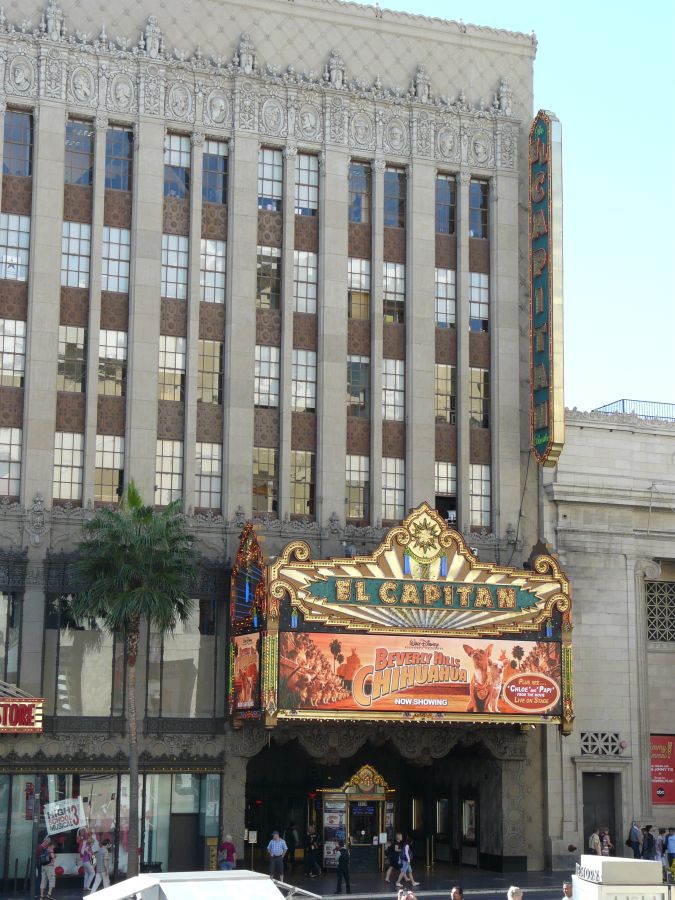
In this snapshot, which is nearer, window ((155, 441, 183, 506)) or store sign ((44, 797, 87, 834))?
store sign ((44, 797, 87, 834))

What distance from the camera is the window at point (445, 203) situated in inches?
2254

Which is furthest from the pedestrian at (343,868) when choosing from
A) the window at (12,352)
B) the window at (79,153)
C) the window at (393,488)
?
the window at (79,153)

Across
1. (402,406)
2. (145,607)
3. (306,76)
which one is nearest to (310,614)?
(145,607)

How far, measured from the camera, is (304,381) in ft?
178

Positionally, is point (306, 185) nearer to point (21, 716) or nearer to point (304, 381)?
point (304, 381)

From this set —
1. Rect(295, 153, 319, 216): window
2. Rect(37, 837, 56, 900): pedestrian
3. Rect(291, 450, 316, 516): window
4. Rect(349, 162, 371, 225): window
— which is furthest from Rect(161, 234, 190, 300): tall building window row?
Rect(37, 837, 56, 900): pedestrian

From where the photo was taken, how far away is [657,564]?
2265 inches

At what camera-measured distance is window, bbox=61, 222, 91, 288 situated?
51812 mm

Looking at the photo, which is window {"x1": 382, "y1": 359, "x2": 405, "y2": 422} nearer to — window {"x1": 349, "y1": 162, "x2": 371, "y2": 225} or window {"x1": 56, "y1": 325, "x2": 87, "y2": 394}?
window {"x1": 349, "y1": 162, "x2": 371, "y2": 225}

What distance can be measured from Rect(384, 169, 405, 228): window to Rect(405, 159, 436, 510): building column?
0.36m

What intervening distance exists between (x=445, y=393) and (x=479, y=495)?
14.3ft

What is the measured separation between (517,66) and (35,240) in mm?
22271

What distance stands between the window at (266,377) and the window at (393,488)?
5128mm

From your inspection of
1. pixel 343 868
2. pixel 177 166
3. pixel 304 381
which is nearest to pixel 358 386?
pixel 304 381
